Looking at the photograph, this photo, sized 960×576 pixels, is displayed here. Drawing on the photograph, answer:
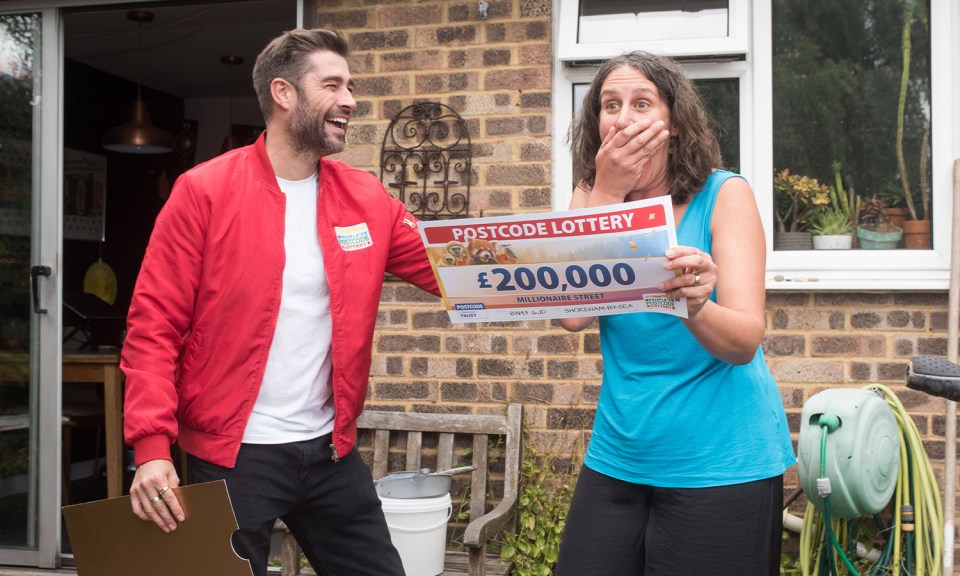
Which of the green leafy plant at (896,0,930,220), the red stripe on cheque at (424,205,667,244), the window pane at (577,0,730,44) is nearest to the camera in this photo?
the red stripe on cheque at (424,205,667,244)

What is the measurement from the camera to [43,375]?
440 cm

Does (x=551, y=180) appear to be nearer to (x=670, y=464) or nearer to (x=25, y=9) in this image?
(x=670, y=464)

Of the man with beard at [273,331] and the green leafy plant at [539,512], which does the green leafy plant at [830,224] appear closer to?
the green leafy plant at [539,512]

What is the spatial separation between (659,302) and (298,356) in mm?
1065

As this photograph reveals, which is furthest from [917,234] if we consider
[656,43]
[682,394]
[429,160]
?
[682,394]

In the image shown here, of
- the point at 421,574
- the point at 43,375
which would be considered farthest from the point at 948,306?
the point at 43,375

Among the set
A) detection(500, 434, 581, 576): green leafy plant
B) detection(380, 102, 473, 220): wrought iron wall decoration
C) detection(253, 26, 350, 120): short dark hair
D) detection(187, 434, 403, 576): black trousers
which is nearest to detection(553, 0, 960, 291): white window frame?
detection(380, 102, 473, 220): wrought iron wall decoration

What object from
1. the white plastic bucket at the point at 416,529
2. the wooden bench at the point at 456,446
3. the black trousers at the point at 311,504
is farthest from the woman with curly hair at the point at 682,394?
the wooden bench at the point at 456,446

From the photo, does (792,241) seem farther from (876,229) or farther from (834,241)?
(876,229)

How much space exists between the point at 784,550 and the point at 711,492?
2.45m

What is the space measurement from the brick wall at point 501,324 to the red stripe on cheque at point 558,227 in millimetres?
2306

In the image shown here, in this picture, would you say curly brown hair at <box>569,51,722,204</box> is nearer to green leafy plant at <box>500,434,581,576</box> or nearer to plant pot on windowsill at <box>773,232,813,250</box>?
plant pot on windowsill at <box>773,232,813,250</box>

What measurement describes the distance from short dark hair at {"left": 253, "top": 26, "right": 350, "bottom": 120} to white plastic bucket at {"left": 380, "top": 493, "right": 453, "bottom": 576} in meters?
1.70

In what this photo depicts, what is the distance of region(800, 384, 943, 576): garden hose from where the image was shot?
3359 millimetres
